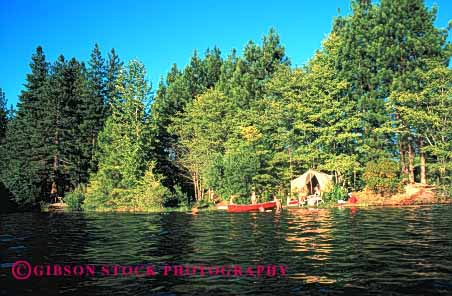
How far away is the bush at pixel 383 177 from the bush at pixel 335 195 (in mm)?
2619

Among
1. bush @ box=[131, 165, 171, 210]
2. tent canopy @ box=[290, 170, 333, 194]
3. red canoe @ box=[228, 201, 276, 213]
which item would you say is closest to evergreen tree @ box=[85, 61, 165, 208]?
bush @ box=[131, 165, 171, 210]

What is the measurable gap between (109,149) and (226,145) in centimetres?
1417

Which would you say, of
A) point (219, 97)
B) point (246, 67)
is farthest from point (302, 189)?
point (246, 67)

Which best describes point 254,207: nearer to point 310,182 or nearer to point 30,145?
point 310,182

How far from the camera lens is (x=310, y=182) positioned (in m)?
45.7

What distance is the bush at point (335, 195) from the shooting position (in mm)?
41094

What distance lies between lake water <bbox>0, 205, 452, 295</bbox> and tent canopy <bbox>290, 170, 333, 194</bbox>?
77.1ft

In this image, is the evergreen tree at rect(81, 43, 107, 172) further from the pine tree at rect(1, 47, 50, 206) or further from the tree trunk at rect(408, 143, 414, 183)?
the tree trunk at rect(408, 143, 414, 183)

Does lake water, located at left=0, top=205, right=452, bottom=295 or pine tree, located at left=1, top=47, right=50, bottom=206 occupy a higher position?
pine tree, located at left=1, top=47, right=50, bottom=206

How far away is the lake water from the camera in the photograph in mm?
8891

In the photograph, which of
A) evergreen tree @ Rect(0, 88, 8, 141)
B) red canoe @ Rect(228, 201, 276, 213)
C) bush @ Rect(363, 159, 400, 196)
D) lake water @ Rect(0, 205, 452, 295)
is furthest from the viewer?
evergreen tree @ Rect(0, 88, 8, 141)

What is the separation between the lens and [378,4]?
47.5 meters

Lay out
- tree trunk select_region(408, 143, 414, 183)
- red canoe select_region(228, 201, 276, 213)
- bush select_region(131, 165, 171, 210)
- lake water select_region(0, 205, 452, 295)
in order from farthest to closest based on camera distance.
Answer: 1. tree trunk select_region(408, 143, 414, 183)
2. bush select_region(131, 165, 171, 210)
3. red canoe select_region(228, 201, 276, 213)
4. lake water select_region(0, 205, 452, 295)

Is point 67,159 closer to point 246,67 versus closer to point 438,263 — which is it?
point 246,67
